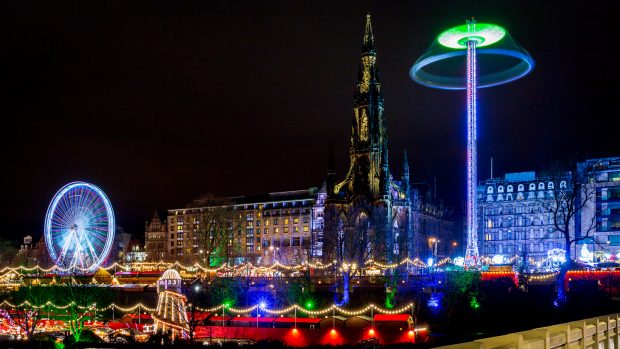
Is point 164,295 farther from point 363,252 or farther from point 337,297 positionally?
point 363,252

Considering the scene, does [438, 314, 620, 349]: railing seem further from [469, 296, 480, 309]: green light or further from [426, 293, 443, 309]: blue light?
[426, 293, 443, 309]: blue light

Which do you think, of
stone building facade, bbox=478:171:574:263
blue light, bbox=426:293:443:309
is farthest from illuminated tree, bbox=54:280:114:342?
stone building facade, bbox=478:171:574:263

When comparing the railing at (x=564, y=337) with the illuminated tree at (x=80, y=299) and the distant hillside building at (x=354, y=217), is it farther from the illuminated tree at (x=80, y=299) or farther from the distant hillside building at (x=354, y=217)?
the distant hillside building at (x=354, y=217)

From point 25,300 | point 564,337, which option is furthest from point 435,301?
→ point 564,337

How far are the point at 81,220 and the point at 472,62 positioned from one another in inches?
1876

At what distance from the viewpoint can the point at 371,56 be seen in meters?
126

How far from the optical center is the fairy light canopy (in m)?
73.6

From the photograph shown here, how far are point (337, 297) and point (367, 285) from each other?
4903 millimetres

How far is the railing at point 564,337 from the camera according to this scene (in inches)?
332

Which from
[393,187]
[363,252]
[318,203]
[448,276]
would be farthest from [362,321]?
[318,203]

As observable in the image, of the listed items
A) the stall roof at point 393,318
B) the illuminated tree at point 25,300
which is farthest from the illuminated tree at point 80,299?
the stall roof at point 393,318

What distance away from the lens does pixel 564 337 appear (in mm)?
11250

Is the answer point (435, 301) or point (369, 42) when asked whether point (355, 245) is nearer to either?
point (435, 301)

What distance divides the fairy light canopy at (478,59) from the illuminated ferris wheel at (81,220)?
3905cm
